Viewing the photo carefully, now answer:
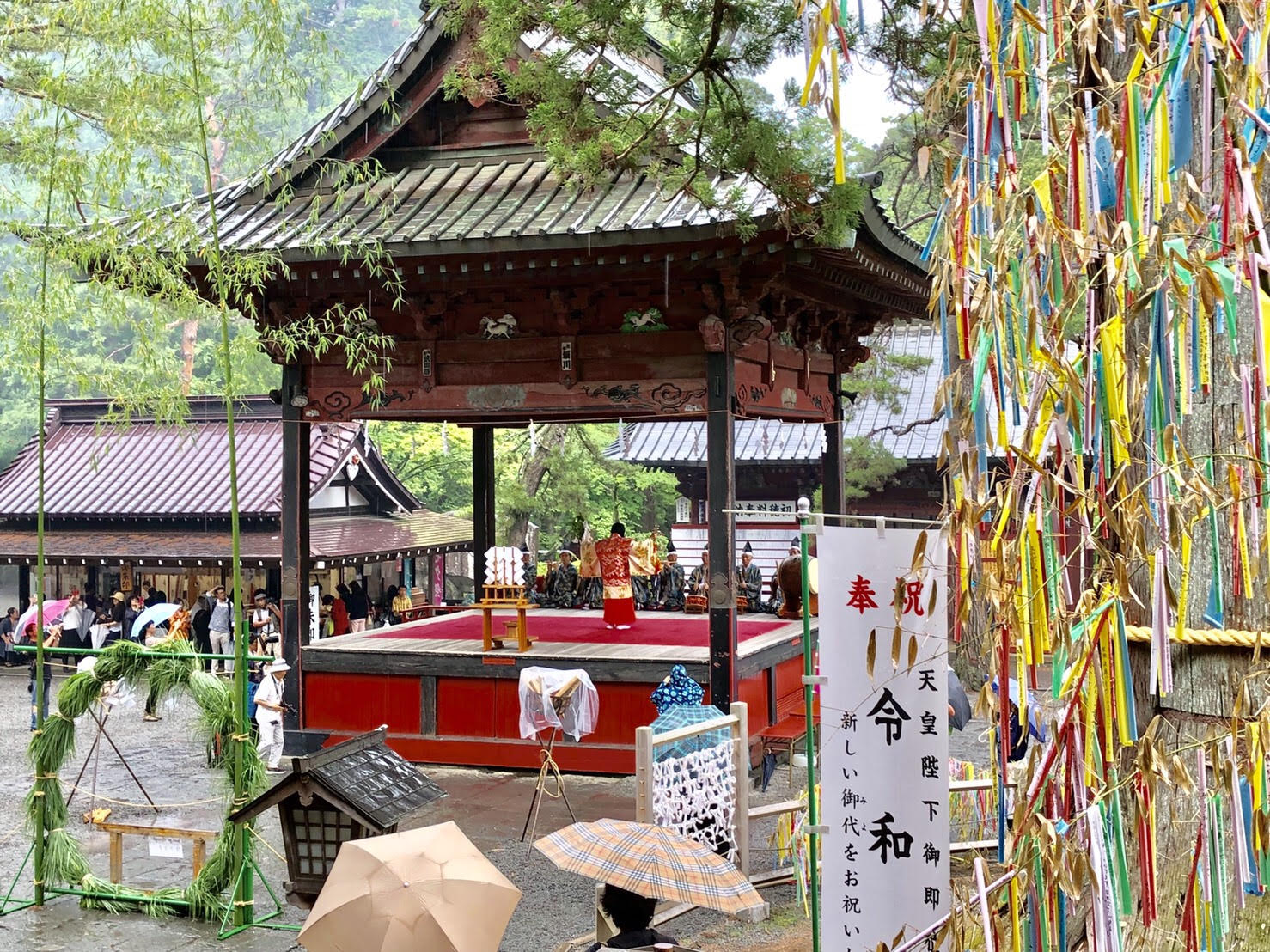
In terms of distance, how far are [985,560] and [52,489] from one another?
819 inches

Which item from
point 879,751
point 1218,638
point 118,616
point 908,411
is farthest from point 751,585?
point 1218,638

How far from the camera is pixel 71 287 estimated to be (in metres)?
7.79

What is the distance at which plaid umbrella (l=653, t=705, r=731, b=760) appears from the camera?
7371mm

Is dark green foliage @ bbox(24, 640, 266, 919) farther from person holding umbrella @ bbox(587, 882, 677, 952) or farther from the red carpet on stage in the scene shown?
the red carpet on stage

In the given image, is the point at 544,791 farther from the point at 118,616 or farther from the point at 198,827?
the point at 118,616

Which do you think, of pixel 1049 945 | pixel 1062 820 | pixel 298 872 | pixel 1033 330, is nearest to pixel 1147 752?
pixel 1062 820

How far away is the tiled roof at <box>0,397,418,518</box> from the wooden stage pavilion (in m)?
7.86

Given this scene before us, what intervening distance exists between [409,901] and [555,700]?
4.39 metres

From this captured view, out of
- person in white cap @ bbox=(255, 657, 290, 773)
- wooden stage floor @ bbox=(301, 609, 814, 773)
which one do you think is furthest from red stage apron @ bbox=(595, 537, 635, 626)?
person in white cap @ bbox=(255, 657, 290, 773)

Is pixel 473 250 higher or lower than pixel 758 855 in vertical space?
higher

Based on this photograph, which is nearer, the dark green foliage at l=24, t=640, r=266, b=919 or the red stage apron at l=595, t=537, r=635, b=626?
the dark green foliage at l=24, t=640, r=266, b=919

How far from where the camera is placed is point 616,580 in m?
13.4

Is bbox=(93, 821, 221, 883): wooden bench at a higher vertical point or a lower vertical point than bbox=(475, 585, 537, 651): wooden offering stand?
lower

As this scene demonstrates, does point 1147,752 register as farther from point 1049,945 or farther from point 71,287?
point 71,287
